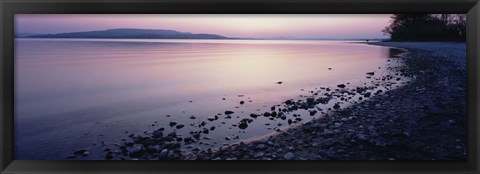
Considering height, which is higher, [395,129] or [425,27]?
[425,27]

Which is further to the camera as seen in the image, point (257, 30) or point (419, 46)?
point (419, 46)

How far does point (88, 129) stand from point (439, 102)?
1715mm

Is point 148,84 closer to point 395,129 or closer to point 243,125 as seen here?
point 243,125

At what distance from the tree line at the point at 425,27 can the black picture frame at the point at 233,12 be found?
0.82ft

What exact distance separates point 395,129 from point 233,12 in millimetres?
927

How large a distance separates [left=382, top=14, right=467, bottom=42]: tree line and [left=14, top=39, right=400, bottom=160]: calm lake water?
0.17 metres

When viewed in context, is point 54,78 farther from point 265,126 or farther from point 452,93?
point 452,93

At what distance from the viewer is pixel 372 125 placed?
70.4 inches

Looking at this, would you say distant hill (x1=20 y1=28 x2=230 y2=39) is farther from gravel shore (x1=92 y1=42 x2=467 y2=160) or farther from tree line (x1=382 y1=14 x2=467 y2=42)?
tree line (x1=382 y1=14 x2=467 y2=42)

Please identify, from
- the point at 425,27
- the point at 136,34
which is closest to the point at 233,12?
the point at 136,34

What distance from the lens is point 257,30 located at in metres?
1.82

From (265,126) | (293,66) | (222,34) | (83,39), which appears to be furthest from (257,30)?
(83,39)

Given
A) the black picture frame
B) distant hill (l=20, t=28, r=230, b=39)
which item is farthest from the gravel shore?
distant hill (l=20, t=28, r=230, b=39)

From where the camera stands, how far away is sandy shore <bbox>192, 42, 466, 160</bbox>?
1.65m
